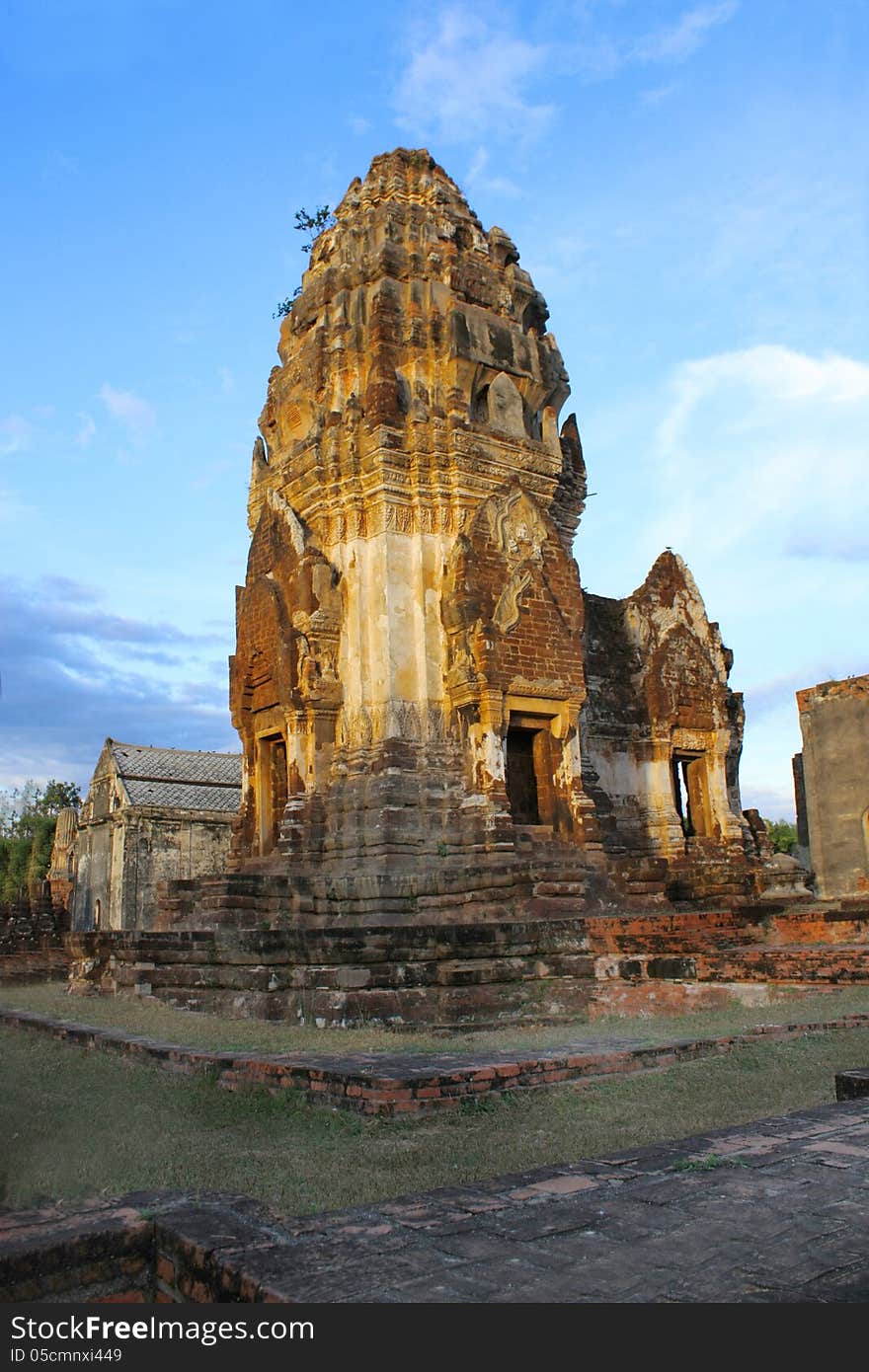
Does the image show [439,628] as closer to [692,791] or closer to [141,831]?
[692,791]

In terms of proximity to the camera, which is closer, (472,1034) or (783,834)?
(472,1034)

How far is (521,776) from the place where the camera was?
14930 millimetres

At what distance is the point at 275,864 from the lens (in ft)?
46.4

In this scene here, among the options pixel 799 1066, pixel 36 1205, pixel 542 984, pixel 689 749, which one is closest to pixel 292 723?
pixel 542 984

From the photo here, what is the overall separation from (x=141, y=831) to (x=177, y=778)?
224cm

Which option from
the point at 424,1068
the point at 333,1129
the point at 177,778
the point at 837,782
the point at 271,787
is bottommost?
the point at 333,1129

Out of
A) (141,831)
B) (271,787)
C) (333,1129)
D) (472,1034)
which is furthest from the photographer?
(141,831)

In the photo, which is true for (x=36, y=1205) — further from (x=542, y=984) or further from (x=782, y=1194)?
(x=542, y=984)

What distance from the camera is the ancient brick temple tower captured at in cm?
1369

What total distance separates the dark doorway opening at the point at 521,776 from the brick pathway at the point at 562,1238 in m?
10.6

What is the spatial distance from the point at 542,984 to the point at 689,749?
729cm

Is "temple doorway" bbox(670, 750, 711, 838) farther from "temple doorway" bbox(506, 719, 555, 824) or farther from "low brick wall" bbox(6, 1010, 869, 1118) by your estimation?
"low brick wall" bbox(6, 1010, 869, 1118)

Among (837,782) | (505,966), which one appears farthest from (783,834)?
(505,966)

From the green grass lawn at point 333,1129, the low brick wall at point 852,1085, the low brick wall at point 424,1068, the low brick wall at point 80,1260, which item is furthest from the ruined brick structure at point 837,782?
the low brick wall at point 80,1260
